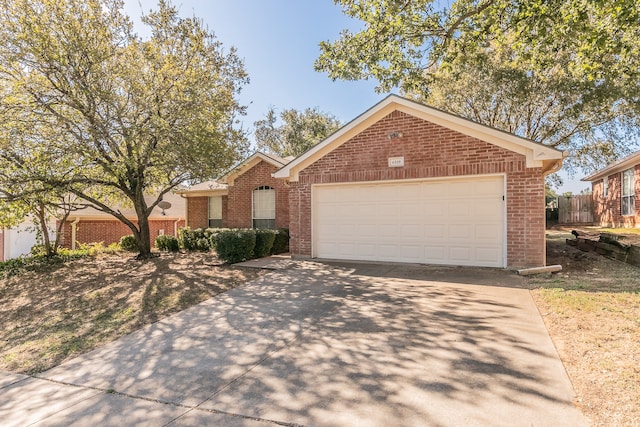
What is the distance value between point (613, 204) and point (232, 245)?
20.5 metres

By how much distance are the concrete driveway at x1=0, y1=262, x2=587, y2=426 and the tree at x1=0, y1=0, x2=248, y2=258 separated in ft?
20.0

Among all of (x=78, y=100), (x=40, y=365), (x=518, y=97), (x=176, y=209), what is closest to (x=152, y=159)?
(x=78, y=100)

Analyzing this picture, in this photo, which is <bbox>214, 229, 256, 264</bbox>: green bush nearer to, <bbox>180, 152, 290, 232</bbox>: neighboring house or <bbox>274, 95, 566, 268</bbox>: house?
<bbox>274, 95, 566, 268</bbox>: house

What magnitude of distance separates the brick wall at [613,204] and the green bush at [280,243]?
1588 cm

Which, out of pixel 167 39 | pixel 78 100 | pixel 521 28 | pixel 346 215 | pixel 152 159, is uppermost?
pixel 167 39

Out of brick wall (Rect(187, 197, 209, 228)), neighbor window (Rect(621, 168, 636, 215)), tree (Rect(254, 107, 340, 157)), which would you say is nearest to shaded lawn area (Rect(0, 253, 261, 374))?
brick wall (Rect(187, 197, 209, 228))

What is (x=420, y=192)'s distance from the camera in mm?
9555

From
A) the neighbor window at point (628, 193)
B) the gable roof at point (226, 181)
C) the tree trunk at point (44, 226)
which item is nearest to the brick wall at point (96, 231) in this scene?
the gable roof at point (226, 181)

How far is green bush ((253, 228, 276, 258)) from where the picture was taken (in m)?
11.5

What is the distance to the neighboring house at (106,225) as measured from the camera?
2036 cm

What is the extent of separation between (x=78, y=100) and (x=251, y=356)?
8459mm

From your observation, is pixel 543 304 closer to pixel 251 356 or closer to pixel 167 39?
pixel 251 356

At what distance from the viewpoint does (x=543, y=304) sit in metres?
5.58

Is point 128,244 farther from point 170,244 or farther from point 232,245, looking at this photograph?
point 232,245
